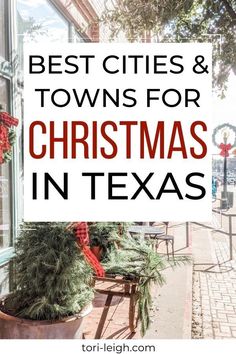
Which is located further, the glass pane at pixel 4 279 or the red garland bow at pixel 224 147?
the red garland bow at pixel 224 147

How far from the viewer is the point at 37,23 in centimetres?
350

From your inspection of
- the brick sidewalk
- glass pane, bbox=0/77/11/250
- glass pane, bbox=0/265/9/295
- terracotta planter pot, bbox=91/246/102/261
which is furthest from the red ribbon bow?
the brick sidewalk

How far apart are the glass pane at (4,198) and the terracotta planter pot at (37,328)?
0.74 meters

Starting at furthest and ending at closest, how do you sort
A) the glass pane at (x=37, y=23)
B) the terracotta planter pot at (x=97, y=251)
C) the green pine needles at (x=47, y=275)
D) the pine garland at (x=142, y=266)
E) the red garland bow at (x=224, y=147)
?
1. the terracotta planter pot at (x=97, y=251)
2. the red garland bow at (x=224, y=147)
3. the glass pane at (x=37, y=23)
4. the pine garland at (x=142, y=266)
5. the green pine needles at (x=47, y=275)

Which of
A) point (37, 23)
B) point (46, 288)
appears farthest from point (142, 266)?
point (37, 23)

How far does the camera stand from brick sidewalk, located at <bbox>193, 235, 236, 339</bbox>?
3.61 meters

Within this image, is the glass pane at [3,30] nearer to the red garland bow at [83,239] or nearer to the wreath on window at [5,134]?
the wreath on window at [5,134]

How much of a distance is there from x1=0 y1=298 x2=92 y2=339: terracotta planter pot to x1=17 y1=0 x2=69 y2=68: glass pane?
80.5 inches

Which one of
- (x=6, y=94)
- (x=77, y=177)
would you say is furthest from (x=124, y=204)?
(x=6, y=94)

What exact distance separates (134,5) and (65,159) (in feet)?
8.57

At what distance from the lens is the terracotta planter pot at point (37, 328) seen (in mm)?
2391

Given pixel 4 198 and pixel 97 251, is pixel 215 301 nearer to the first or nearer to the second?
pixel 97 251

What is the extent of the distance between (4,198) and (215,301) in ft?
8.89

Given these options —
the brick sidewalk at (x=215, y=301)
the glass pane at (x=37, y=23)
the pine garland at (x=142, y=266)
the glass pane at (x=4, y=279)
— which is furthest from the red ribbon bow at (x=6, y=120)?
the brick sidewalk at (x=215, y=301)
